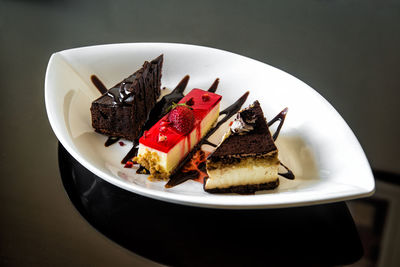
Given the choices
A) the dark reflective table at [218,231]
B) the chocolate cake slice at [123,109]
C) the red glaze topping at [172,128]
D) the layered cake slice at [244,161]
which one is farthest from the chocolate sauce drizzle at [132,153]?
the layered cake slice at [244,161]

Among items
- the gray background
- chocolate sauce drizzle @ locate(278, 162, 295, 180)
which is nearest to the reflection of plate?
chocolate sauce drizzle @ locate(278, 162, 295, 180)

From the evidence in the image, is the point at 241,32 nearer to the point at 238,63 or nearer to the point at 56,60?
the point at 238,63

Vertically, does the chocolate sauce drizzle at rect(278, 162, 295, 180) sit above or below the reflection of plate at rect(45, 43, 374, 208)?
below

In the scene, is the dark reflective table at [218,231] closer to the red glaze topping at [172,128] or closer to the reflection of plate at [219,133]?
the reflection of plate at [219,133]

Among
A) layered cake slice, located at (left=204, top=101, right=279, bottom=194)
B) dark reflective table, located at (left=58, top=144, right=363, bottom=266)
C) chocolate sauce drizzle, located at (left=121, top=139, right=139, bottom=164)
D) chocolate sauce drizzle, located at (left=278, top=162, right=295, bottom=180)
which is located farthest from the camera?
chocolate sauce drizzle, located at (left=121, top=139, right=139, bottom=164)

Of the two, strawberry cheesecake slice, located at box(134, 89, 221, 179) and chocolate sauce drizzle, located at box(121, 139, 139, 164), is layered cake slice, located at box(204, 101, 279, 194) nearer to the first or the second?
strawberry cheesecake slice, located at box(134, 89, 221, 179)

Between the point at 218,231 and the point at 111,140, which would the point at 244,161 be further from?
the point at 111,140

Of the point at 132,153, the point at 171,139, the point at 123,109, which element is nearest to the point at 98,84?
the point at 123,109
